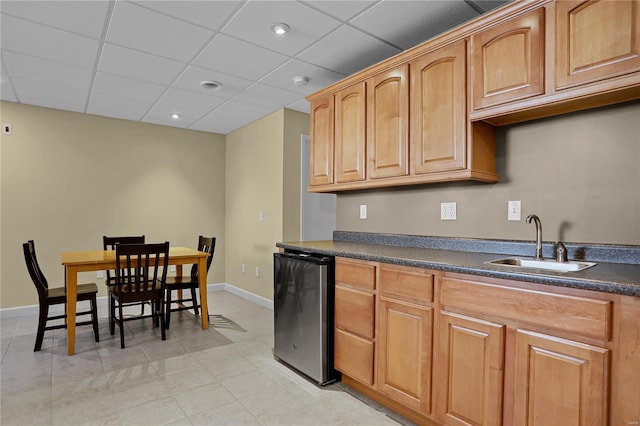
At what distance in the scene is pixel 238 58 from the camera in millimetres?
2947

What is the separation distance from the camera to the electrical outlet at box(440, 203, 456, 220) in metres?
2.53

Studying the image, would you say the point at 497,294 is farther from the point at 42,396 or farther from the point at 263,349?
the point at 42,396

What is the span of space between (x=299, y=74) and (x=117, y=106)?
2375mm

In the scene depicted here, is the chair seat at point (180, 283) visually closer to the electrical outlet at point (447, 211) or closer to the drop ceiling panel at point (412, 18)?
the electrical outlet at point (447, 211)

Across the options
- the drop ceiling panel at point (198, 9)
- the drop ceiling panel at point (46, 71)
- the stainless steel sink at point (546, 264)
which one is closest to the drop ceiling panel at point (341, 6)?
the drop ceiling panel at point (198, 9)

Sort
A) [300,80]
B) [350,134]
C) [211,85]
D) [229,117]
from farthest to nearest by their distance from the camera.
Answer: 1. [229,117]
2. [211,85]
3. [300,80]
4. [350,134]

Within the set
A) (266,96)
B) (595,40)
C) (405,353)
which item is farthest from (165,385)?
(595,40)

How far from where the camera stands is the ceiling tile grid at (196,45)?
88.4 inches

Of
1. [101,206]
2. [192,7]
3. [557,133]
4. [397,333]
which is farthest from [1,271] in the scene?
[557,133]

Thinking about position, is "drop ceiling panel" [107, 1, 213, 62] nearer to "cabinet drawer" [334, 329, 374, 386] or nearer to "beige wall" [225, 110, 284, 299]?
"beige wall" [225, 110, 284, 299]

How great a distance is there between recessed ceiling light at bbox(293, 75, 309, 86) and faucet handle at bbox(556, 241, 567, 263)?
245cm

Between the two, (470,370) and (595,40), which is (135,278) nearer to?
(470,370)

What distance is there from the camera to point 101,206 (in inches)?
183

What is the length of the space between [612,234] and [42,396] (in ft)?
11.4
